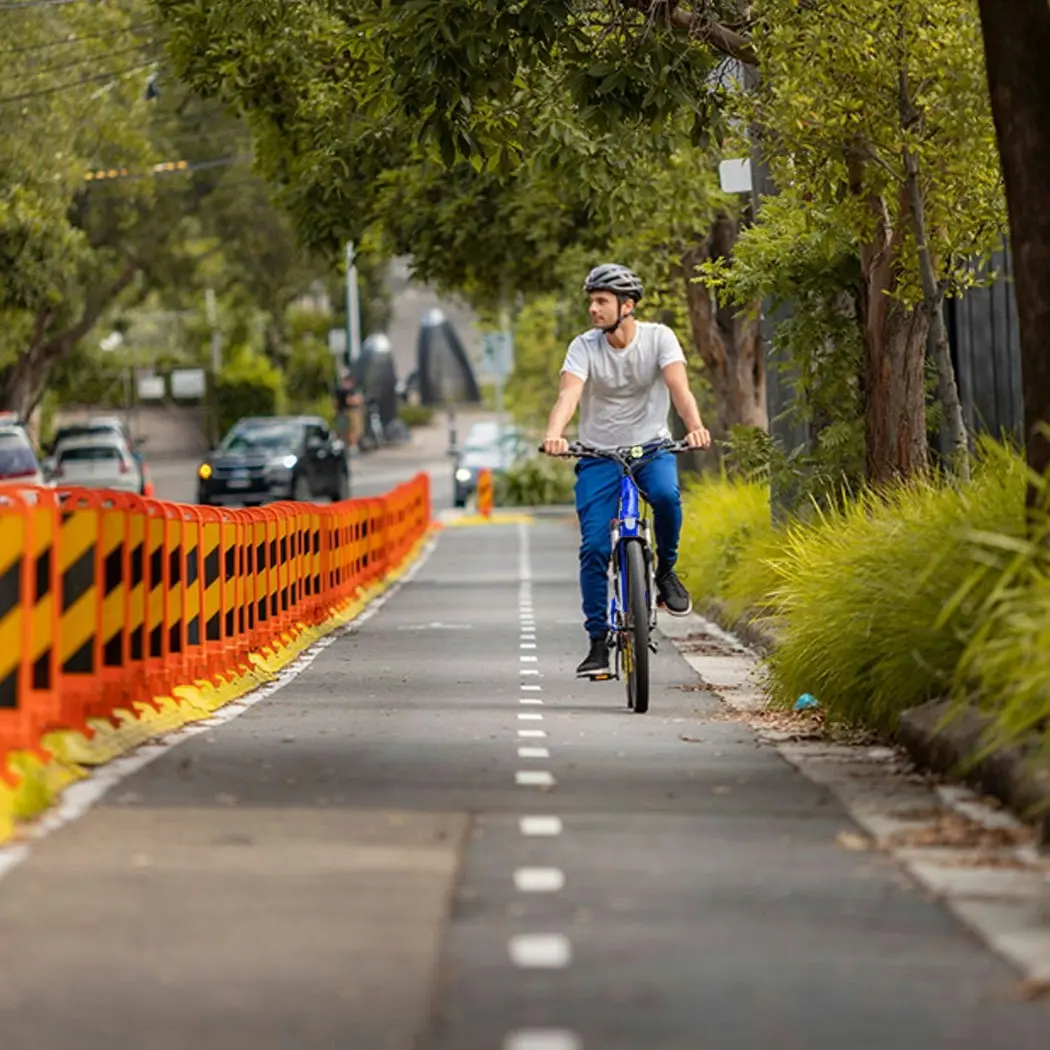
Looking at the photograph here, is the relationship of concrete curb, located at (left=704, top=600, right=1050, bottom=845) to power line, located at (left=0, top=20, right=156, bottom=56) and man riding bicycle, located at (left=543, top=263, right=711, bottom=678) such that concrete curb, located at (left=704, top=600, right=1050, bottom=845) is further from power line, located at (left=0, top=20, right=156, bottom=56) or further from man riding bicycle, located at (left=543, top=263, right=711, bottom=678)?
power line, located at (left=0, top=20, right=156, bottom=56)

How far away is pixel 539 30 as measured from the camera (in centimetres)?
1411

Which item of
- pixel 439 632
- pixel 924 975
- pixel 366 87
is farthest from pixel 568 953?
pixel 439 632

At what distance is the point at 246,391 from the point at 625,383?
8575cm

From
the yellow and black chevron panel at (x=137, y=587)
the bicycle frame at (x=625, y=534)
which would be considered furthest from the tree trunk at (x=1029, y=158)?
the yellow and black chevron panel at (x=137, y=587)

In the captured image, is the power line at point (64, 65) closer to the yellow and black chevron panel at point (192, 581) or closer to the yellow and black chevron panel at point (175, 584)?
the yellow and black chevron panel at point (192, 581)

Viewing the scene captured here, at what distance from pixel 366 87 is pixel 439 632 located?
5206 mm

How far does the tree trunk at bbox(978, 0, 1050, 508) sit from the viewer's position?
10.3 meters

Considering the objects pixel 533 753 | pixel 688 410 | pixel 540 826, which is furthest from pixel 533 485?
pixel 540 826

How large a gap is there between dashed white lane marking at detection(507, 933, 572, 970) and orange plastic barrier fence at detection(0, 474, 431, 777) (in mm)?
2667

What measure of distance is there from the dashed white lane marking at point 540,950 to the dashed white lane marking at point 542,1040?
65 centimetres

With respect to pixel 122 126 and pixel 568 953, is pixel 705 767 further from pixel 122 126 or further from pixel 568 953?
pixel 122 126

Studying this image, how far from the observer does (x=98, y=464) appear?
155 ft

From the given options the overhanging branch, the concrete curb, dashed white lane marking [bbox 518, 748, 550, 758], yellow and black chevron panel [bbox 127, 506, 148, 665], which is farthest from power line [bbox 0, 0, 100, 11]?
the concrete curb

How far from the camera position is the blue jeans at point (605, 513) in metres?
13.1
